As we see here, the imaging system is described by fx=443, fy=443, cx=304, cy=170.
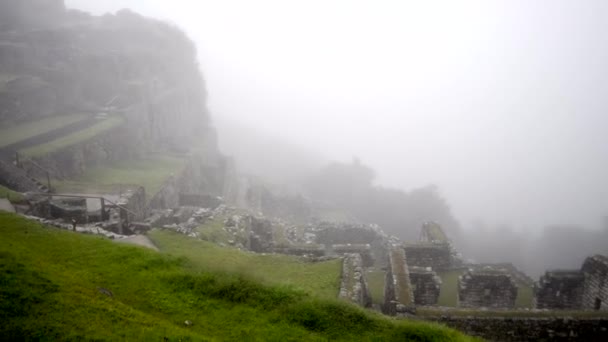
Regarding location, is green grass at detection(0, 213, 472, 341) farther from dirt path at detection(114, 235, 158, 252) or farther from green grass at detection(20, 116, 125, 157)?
green grass at detection(20, 116, 125, 157)

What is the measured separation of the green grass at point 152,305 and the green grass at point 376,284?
32.5 ft

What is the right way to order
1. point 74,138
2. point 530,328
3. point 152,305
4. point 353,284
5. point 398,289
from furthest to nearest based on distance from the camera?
point 74,138, point 398,289, point 353,284, point 530,328, point 152,305

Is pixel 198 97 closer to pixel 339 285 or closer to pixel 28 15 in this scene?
pixel 28 15

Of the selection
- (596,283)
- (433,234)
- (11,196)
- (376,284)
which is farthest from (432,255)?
(11,196)

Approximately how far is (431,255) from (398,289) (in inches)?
319

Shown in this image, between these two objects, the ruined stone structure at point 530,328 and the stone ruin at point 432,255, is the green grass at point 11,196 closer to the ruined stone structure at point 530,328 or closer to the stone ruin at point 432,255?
the ruined stone structure at point 530,328

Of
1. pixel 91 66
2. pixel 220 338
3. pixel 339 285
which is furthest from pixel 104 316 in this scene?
pixel 91 66

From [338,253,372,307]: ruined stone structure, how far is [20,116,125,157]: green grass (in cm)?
2329

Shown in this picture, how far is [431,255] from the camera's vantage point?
2467 centimetres

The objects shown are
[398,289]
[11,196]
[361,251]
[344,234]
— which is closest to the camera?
[398,289]

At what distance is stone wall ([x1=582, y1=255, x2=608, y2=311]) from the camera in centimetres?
1847

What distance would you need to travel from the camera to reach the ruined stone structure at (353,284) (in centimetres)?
1526

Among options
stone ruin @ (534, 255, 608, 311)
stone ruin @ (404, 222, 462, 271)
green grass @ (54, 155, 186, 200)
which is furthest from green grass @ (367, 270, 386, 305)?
green grass @ (54, 155, 186, 200)

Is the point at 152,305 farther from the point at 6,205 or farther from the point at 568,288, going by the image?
the point at 568,288
